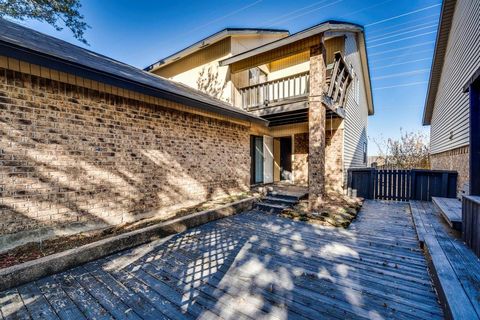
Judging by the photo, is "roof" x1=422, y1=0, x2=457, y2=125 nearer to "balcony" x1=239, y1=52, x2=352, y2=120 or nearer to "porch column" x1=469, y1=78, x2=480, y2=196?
"balcony" x1=239, y1=52, x2=352, y2=120

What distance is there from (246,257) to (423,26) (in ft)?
54.0

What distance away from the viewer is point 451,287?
227 cm

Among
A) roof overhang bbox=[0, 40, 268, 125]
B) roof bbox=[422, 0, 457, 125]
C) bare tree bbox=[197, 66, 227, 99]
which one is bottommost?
roof overhang bbox=[0, 40, 268, 125]

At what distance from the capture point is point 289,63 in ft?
36.8

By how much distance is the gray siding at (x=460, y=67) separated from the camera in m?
6.33

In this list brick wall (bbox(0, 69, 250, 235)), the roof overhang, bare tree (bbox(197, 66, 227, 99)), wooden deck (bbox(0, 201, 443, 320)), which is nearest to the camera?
wooden deck (bbox(0, 201, 443, 320))

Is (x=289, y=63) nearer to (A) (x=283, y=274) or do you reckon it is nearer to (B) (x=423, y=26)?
(B) (x=423, y=26)

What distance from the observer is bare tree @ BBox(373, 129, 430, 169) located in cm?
1680

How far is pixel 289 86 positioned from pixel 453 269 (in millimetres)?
7123

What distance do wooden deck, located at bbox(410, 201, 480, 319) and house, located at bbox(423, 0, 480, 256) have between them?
0.24 m

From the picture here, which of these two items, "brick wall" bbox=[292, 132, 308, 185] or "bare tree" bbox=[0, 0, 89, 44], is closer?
Answer: "bare tree" bbox=[0, 0, 89, 44]

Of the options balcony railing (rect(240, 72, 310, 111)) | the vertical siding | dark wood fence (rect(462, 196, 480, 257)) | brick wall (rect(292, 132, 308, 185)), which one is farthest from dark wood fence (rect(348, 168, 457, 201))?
dark wood fence (rect(462, 196, 480, 257))

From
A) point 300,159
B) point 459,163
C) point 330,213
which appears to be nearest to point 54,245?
point 330,213

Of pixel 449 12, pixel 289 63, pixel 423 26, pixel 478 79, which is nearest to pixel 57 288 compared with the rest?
pixel 478 79
